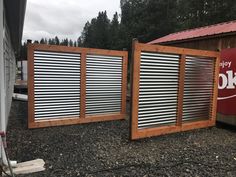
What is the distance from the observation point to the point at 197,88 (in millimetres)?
5820

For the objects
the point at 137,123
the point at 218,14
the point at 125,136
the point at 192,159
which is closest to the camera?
the point at 192,159

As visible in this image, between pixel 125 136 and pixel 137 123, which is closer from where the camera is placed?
pixel 137 123

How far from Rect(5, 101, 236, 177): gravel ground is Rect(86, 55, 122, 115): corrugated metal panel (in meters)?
0.76

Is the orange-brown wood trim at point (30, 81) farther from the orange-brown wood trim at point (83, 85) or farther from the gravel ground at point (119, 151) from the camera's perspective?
the orange-brown wood trim at point (83, 85)

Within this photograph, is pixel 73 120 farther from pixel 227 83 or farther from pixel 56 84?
pixel 227 83

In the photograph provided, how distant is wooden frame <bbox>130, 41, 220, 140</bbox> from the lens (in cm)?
464

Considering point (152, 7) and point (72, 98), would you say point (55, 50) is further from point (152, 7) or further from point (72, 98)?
point (152, 7)

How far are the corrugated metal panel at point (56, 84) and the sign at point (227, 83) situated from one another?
3645 millimetres

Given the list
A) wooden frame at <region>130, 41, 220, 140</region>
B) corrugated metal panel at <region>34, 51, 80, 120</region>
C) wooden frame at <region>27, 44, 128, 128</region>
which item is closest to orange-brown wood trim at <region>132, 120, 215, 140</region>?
wooden frame at <region>130, 41, 220, 140</region>

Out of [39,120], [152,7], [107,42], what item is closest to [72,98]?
[39,120]

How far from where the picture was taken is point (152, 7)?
1198 inches

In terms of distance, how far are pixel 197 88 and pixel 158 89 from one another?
48.9 inches

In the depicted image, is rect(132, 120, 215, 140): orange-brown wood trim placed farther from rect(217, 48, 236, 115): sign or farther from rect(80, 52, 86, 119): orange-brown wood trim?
rect(80, 52, 86, 119): orange-brown wood trim

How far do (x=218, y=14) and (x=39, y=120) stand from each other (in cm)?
2174
